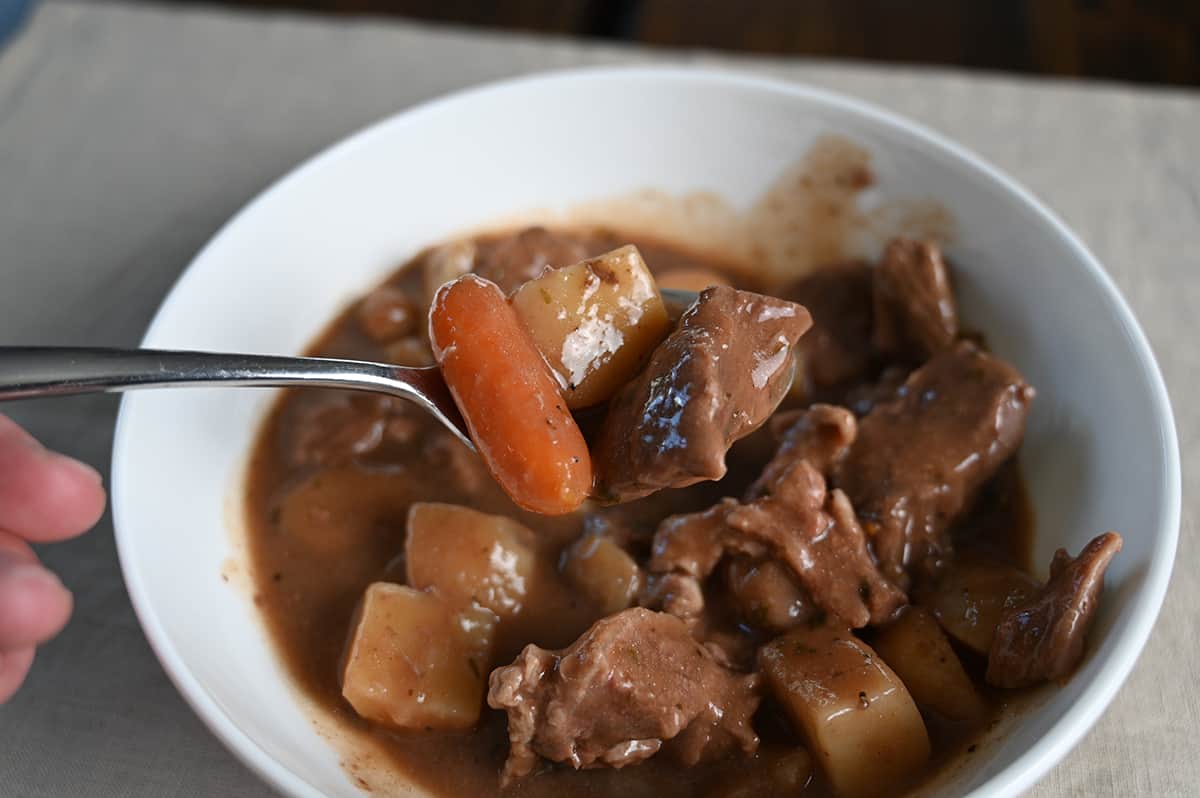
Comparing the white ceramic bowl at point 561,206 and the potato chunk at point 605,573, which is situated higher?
the white ceramic bowl at point 561,206

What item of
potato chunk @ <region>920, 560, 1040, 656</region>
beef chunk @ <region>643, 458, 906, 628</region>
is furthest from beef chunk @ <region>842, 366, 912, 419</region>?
potato chunk @ <region>920, 560, 1040, 656</region>

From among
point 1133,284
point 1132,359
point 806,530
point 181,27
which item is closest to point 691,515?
point 806,530

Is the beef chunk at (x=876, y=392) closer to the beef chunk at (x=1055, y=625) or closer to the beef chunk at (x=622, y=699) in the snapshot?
the beef chunk at (x=1055, y=625)

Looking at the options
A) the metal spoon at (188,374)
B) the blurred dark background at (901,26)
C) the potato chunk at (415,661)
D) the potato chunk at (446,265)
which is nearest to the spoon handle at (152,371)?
the metal spoon at (188,374)

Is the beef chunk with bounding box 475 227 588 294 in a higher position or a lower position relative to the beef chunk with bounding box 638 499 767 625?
higher

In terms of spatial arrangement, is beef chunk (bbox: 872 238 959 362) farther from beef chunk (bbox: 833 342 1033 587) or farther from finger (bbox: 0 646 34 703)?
finger (bbox: 0 646 34 703)

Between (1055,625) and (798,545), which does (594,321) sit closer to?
(798,545)

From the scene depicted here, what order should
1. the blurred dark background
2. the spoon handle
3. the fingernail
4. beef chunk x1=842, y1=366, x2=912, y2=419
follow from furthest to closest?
the blurred dark background
beef chunk x1=842, y1=366, x2=912, y2=419
the fingernail
the spoon handle
